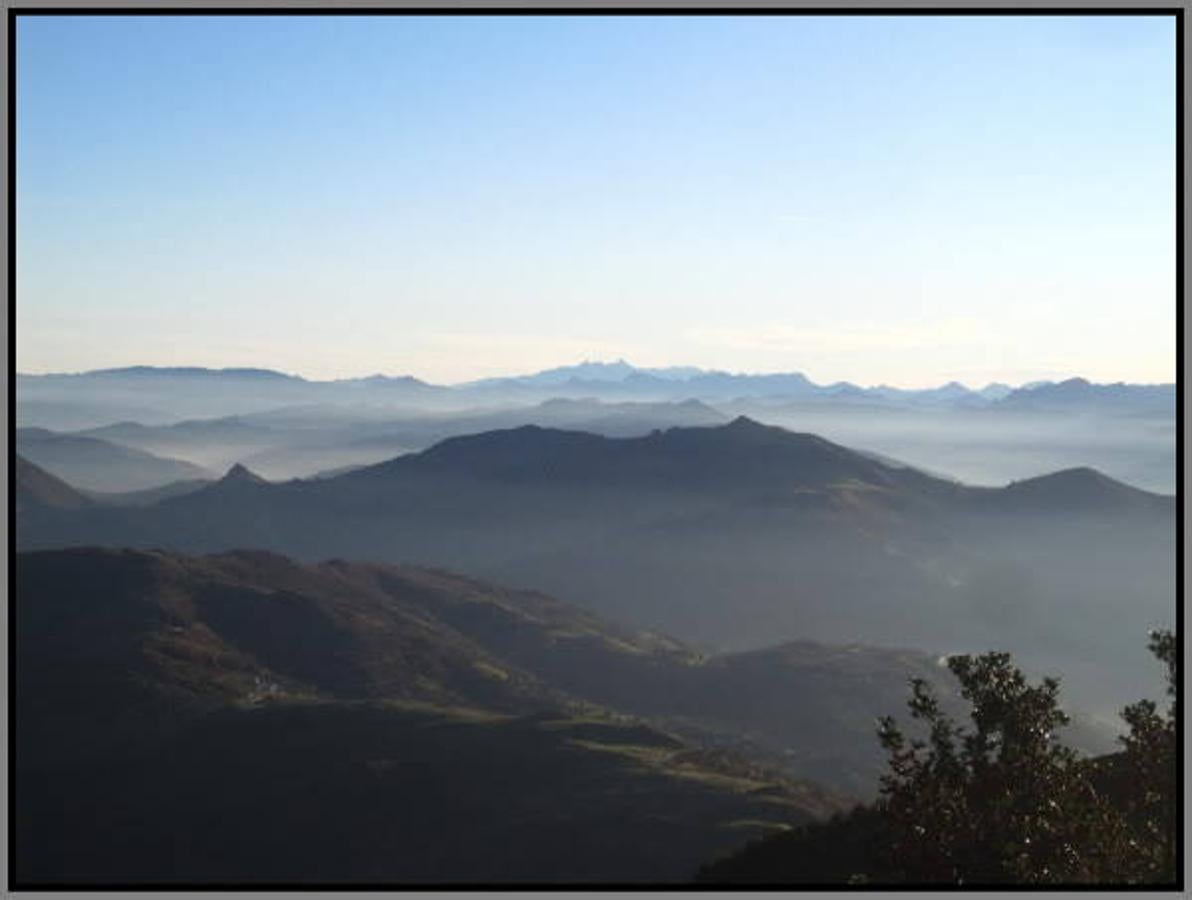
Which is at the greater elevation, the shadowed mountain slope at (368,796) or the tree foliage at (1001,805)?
the tree foliage at (1001,805)

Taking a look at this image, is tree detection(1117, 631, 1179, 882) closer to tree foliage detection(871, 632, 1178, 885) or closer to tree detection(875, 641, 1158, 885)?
tree foliage detection(871, 632, 1178, 885)

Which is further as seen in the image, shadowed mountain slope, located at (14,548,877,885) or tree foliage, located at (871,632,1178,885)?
shadowed mountain slope, located at (14,548,877,885)

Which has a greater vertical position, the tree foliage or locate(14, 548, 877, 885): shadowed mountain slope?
the tree foliage

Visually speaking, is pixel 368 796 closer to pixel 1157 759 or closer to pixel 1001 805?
pixel 1157 759

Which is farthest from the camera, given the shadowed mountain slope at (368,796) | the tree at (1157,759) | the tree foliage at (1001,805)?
the shadowed mountain slope at (368,796)

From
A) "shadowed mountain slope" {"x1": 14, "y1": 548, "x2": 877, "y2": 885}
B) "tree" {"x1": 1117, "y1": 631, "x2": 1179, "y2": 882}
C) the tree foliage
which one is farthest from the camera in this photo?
"shadowed mountain slope" {"x1": 14, "y1": 548, "x2": 877, "y2": 885}

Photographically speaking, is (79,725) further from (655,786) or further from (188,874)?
(655,786)

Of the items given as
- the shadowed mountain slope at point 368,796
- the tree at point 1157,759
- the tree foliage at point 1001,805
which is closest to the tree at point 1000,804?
the tree foliage at point 1001,805

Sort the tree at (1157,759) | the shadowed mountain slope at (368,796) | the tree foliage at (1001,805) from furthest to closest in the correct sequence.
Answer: the shadowed mountain slope at (368,796), the tree at (1157,759), the tree foliage at (1001,805)

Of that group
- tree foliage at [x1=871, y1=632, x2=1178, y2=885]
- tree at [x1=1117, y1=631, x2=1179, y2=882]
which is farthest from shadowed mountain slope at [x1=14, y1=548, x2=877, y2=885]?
tree foliage at [x1=871, y1=632, x2=1178, y2=885]

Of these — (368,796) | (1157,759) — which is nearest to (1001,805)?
(1157,759)

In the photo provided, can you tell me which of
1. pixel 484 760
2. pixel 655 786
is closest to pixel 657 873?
pixel 655 786

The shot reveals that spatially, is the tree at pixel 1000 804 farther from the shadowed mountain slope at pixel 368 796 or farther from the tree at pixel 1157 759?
the shadowed mountain slope at pixel 368 796
